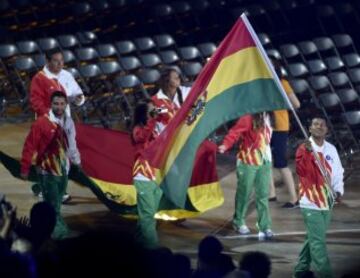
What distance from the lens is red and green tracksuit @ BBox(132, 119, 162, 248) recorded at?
34.6 feet

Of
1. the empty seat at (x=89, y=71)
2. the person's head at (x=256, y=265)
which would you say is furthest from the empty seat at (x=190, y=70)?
the person's head at (x=256, y=265)

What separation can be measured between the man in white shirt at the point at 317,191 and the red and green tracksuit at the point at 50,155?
8.13 ft

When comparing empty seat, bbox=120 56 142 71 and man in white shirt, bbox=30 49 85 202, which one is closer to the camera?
man in white shirt, bbox=30 49 85 202

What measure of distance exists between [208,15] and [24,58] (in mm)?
4638

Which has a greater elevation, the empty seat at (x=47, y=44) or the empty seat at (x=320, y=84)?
the empty seat at (x=47, y=44)

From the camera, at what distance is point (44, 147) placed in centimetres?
1066

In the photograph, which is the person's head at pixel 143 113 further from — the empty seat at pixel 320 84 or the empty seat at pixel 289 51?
the empty seat at pixel 289 51

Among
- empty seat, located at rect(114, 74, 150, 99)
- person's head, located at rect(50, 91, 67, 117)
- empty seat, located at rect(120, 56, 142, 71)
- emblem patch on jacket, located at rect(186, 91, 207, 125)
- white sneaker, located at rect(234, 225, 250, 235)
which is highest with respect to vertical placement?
empty seat, located at rect(120, 56, 142, 71)

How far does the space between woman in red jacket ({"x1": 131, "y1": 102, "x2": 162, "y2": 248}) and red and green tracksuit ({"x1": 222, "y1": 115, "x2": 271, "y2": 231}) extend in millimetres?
990

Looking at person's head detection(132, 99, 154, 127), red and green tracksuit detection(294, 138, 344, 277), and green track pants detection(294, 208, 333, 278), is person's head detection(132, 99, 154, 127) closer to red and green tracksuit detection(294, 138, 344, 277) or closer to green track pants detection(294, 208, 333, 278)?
red and green tracksuit detection(294, 138, 344, 277)

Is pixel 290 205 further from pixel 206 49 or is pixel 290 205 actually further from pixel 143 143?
pixel 206 49

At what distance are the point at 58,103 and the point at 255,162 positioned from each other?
2.14m

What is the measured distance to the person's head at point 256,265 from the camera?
246 inches

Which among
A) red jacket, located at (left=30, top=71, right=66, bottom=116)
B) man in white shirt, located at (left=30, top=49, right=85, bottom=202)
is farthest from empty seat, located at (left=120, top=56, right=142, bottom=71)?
red jacket, located at (left=30, top=71, right=66, bottom=116)
